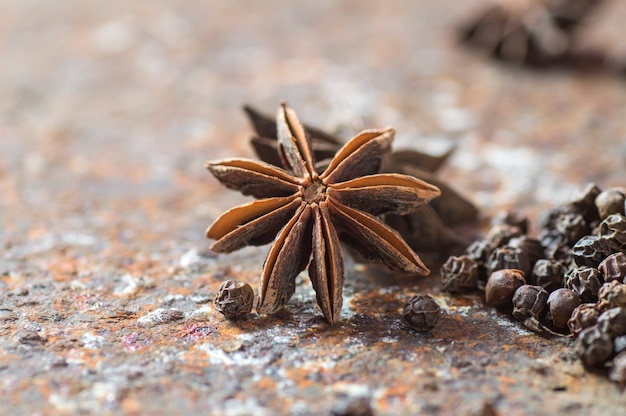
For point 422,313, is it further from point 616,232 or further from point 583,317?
point 616,232

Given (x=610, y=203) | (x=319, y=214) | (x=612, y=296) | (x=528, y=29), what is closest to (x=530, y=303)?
(x=612, y=296)

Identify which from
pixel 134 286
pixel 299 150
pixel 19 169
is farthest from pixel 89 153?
pixel 299 150

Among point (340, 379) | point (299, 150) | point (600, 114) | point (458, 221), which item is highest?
point (600, 114)

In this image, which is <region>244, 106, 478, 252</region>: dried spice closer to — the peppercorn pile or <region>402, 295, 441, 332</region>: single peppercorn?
the peppercorn pile

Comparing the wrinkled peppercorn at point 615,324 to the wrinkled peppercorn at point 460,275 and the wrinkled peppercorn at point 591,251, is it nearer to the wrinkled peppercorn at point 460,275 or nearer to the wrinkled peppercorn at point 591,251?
the wrinkled peppercorn at point 591,251

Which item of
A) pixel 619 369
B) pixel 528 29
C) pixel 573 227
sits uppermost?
pixel 528 29

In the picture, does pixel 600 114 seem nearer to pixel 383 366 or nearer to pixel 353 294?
pixel 353 294
